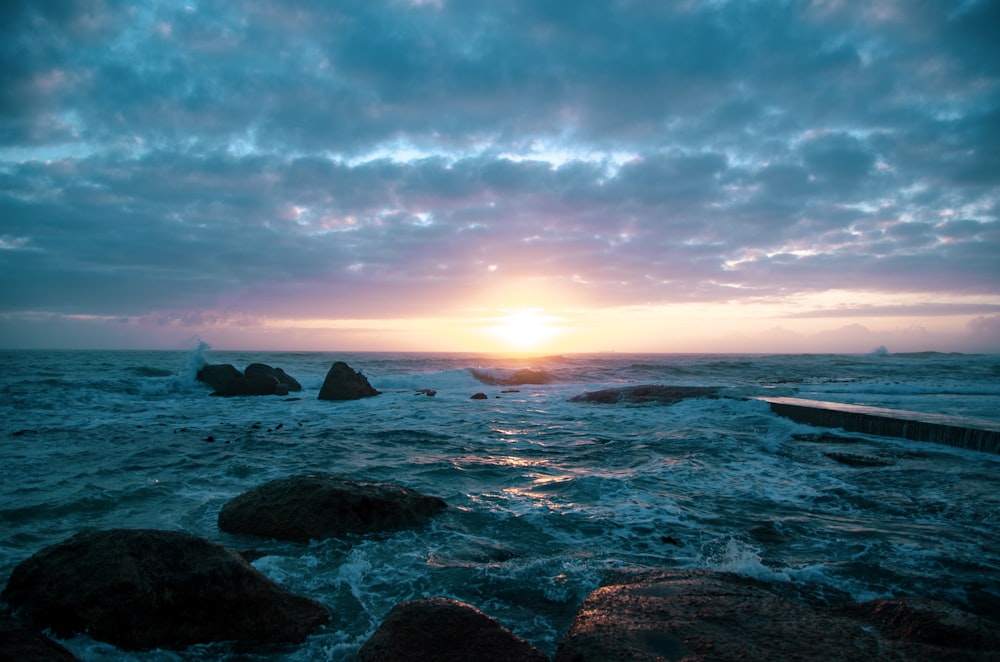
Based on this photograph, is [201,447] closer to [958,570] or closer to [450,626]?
[450,626]

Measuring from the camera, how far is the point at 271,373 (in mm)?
29406

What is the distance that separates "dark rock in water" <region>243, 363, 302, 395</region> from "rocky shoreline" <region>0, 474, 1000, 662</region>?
25397 millimetres

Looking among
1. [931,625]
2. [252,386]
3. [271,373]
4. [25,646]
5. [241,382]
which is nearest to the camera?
[25,646]

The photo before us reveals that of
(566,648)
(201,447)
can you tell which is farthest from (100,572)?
(201,447)

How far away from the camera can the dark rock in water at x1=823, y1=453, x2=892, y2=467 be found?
35.5ft

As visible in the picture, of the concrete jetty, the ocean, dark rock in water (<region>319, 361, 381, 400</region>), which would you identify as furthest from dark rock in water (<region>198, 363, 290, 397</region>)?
the concrete jetty

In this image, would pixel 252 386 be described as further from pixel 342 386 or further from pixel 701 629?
pixel 701 629

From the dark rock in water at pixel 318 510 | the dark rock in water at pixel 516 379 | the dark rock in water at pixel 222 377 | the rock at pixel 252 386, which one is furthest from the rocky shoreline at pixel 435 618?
the dark rock in water at pixel 516 379

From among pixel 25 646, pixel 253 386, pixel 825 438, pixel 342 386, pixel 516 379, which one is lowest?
pixel 516 379

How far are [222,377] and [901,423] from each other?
1175 inches

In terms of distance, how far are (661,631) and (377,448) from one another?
→ 10308 mm

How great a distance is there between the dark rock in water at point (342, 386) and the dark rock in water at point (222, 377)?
5454 mm

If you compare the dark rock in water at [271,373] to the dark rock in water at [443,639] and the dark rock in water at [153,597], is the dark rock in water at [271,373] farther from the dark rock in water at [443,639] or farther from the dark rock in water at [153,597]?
the dark rock in water at [443,639]

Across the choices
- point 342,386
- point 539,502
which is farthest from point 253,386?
point 539,502
